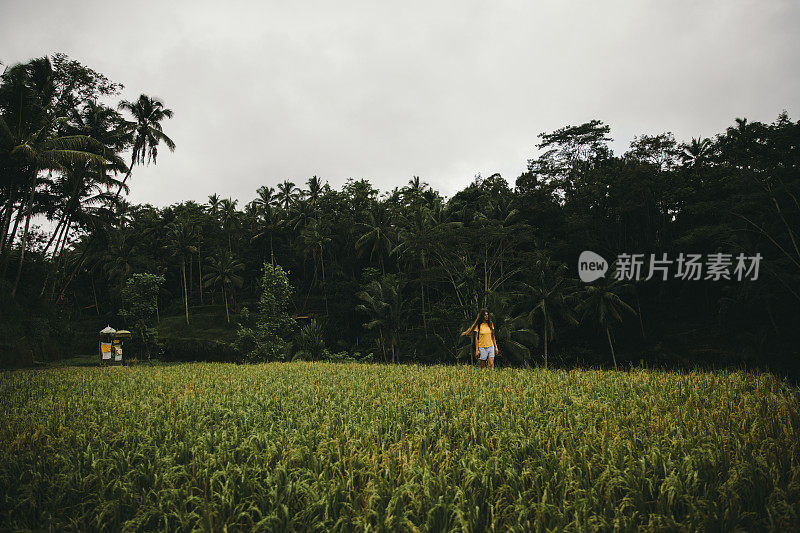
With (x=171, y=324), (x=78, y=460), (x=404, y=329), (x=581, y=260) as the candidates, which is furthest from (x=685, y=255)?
(x=171, y=324)

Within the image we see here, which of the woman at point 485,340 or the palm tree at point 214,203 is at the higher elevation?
the palm tree at point 214,203

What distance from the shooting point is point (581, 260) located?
3981 cm

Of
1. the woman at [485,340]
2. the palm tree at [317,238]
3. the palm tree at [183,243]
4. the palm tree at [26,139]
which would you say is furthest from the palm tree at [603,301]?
the palm tree at [183,243]

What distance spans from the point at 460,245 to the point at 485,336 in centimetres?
1997

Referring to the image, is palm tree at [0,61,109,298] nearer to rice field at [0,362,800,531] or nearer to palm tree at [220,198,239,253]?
rice field at [0,362,800,531]

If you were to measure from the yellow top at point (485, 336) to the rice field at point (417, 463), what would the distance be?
497 cm

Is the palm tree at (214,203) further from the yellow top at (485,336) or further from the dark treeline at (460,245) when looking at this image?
the yellow top at (485,336)

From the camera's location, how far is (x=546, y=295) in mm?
32656

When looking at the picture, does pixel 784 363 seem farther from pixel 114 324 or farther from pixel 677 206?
pixel 114 324

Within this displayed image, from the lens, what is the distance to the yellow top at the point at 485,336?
12359 mm

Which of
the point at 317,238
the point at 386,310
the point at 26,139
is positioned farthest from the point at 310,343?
the point at 26,139

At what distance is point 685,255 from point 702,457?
124ft

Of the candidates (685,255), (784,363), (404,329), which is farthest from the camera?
(404,329)

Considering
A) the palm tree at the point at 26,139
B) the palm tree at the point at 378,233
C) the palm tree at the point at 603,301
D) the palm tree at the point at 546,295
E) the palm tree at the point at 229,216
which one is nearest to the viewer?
the palm tree at the point at 26,139
